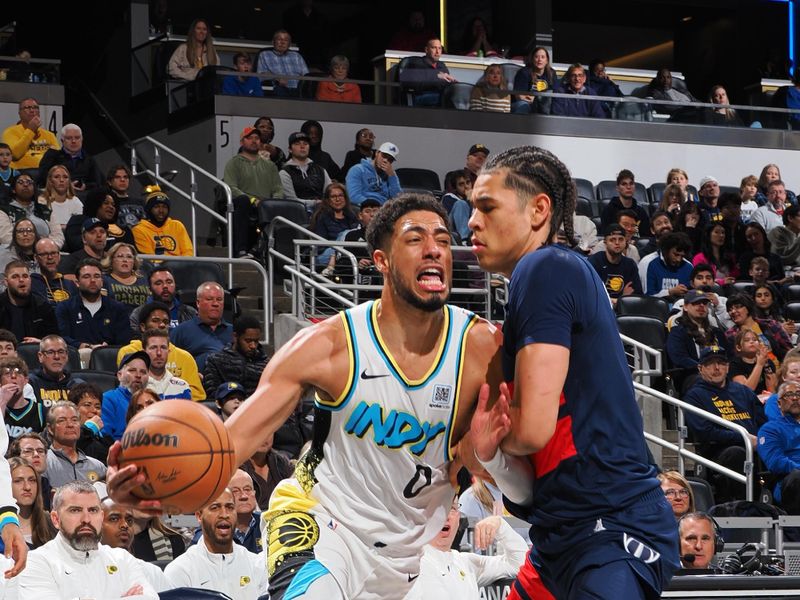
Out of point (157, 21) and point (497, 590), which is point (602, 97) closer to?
point (157, 21)

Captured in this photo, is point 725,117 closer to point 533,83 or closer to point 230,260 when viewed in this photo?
point 533,83

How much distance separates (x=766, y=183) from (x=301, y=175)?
6304 millimetres

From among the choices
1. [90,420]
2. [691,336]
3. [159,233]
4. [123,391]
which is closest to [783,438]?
[691,336]

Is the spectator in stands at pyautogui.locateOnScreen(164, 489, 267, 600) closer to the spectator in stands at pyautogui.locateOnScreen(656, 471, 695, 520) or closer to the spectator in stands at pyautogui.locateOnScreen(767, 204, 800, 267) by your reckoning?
the spectator in stands at pyautogui.locateOnScreen(656, 471, 695, 520)

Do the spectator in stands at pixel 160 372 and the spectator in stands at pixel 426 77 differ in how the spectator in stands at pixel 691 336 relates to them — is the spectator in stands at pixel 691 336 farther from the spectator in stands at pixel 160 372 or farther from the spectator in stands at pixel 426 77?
the spectator in stands at pixel 426 77

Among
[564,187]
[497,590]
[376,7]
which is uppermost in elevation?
[376,7]

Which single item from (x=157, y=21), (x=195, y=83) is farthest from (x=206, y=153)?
(x=157, y=21)

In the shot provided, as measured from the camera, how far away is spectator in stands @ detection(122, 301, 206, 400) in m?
10.7

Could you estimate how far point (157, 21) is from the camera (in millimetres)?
19203

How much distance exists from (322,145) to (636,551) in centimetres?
1426

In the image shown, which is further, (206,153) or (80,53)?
(80,53)

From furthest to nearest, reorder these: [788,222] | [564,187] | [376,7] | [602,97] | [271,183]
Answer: [376,7], [602,97], [788,222], [271,183], [564,187]

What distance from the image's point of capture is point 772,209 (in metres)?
17.4

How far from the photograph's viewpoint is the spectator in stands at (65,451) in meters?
8.80
